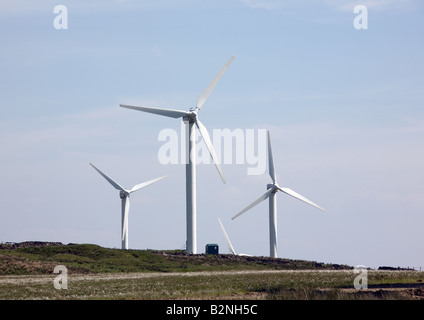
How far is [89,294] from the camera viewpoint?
155 feet

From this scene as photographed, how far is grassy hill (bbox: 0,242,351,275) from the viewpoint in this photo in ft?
303

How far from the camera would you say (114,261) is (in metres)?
104

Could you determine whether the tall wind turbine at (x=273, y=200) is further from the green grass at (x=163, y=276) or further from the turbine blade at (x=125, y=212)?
the turbine blade at (x=125, y=212)

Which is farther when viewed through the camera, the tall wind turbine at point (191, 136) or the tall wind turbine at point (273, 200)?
the tall wind turbine at point (273, 200)

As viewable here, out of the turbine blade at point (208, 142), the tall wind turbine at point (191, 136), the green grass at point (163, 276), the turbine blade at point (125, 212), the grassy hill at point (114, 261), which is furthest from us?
the turbine blade at point (125, 212)

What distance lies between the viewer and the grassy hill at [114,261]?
303 ft

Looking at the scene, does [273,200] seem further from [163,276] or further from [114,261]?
[163,276]

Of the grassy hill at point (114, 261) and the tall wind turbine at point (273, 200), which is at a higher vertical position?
the tall wind turbine at point (273, 200)

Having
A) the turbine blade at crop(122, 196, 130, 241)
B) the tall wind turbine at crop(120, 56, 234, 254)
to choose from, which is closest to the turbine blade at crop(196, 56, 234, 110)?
the tall wind turbine at crop(120, 56, 234, 254)

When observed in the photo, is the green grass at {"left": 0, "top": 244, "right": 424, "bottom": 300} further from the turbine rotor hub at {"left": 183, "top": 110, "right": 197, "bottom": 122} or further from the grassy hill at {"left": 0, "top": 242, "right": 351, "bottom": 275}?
the turbine rotor hub at {"left": 183, "top": 110, "right": 197, "bottom": 122}

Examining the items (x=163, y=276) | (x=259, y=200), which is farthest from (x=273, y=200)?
(x=163, y=276)

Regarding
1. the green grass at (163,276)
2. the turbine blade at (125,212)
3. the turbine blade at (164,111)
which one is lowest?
the green grass at (163,276)

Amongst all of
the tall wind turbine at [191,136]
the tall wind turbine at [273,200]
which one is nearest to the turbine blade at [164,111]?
the tall wind turbine at [191,136]
